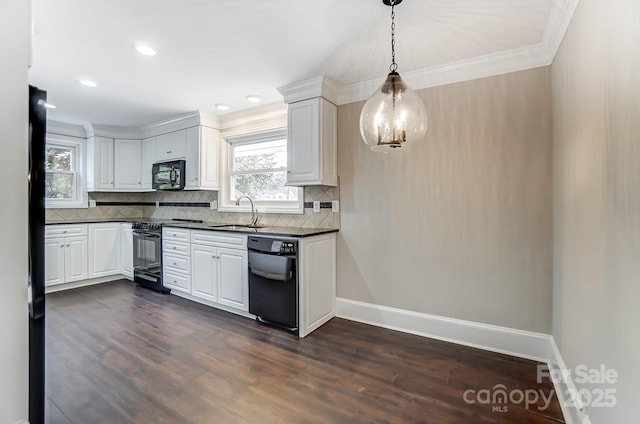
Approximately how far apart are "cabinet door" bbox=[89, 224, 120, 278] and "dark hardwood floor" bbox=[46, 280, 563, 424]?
1.56 m

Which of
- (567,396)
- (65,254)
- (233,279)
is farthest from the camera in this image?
(65,254)

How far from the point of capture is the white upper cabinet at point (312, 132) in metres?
3.00

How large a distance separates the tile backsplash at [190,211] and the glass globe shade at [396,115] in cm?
150

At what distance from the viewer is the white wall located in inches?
35.1

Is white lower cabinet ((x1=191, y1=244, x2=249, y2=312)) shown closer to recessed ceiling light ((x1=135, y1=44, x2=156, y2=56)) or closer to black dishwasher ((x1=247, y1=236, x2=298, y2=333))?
black dishwasher ((x1=247, y1=236, x2=298, y2=333))

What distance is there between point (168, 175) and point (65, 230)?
1594mm

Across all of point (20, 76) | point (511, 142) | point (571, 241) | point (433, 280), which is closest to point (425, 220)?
point (433, 280)

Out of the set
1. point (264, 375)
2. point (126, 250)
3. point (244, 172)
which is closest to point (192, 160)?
point (244, 172)

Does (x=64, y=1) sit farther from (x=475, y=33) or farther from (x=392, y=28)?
(x=475, y=33)

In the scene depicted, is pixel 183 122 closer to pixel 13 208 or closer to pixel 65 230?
pixel 65 230

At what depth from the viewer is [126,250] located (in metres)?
4.68

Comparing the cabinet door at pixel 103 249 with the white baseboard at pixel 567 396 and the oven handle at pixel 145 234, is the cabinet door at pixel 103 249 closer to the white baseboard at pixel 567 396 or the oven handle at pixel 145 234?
the oven handle at pixel 145 234

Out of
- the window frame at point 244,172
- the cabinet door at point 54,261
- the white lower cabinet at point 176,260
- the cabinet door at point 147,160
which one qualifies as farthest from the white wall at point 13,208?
the cabinet door at point 147,160

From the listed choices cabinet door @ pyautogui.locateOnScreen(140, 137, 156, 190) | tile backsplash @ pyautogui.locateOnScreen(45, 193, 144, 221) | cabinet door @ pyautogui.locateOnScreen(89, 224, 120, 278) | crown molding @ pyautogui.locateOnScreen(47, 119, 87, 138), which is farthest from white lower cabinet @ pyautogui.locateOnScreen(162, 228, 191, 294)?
crown molding @ pyautogui.locateOnScreen(47, 119, 87, 138)
